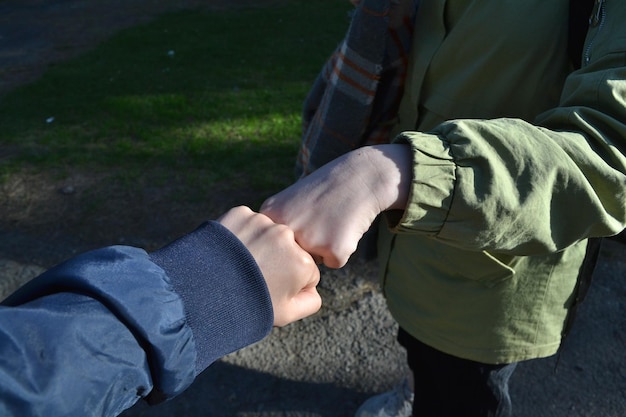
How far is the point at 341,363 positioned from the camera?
8.82ft

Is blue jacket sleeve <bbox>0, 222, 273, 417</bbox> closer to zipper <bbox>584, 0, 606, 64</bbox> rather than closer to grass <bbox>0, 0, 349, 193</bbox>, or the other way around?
zipper <bbox>584, 0, 606, 64</bbox>

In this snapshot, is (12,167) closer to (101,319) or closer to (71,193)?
(71,193)

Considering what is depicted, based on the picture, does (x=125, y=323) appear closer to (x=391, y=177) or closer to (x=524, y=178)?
(x=391, y=177)

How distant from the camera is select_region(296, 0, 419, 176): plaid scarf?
163 centimetres

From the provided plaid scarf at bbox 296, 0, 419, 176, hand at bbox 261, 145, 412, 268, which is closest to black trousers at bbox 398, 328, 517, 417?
plaid scarf at bbox 296, 0, 419, 176

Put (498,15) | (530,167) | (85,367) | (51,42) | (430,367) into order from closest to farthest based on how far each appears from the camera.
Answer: (85,367) → (530,167) → (498,15) → (430,367) → (51,42)

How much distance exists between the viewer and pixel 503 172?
1.00 metres

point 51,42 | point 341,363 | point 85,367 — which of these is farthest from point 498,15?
point 51,42

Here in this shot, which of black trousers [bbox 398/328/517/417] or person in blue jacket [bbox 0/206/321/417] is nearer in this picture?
person in blue jacket [bbox 0/206/321/417]

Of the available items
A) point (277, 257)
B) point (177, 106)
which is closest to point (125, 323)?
point (277, 257)

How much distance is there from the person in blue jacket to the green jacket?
0.25m

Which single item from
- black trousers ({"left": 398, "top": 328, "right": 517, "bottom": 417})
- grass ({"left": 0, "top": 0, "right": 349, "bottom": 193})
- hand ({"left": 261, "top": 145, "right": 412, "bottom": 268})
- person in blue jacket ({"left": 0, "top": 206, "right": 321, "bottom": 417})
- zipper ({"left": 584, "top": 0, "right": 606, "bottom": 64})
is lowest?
grass ({"left": 0, "top": 0, "right": 349, "bottom": 193})

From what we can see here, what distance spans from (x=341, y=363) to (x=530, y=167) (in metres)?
1.85

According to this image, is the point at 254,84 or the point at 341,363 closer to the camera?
the point at 341,363
